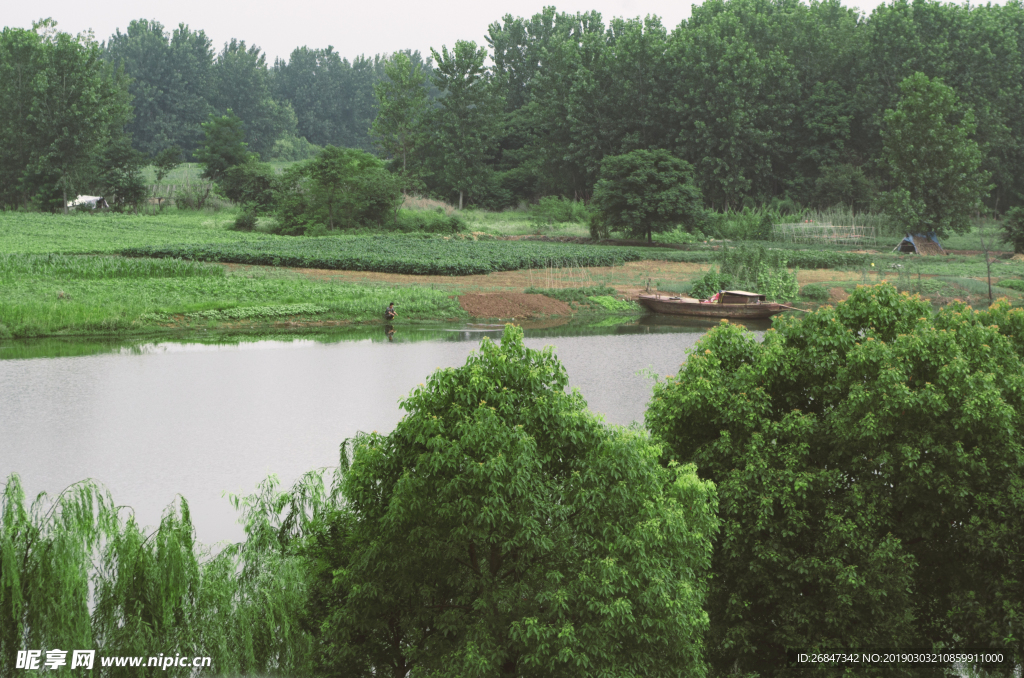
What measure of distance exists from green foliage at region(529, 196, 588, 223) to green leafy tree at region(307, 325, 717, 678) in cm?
7526

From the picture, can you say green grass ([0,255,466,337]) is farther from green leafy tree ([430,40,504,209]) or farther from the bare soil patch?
green leafy tree ([430,40,504,209])

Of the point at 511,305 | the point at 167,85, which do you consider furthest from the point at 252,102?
the point at 511,305

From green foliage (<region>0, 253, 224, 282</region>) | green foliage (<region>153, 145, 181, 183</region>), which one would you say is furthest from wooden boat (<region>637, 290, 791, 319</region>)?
green foliage (<region>153, 145, 181, 183</region>)

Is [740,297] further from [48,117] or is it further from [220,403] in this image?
[48,117]

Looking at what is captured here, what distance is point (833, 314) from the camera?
1577 cm

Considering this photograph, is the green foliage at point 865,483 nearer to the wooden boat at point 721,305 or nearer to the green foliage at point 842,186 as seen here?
the wooden boat at point 721,305

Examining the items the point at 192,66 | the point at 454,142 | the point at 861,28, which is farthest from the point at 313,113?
the point at 861,28

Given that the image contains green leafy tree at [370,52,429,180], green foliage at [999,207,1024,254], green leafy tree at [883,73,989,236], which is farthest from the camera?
green leafy tree at [370,52,429,180]

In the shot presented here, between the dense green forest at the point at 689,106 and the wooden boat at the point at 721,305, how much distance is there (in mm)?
41786

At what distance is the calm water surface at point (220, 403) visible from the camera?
2028cm

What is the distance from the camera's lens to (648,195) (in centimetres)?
7162

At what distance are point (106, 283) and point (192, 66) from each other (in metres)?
113

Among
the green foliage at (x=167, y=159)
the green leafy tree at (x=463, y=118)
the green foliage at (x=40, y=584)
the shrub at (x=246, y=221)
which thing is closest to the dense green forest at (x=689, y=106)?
the green leafy tree at (x=463, y=118)

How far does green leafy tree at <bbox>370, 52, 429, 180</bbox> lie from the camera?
4021 inches
